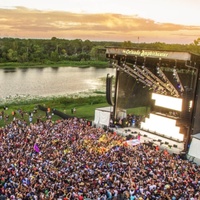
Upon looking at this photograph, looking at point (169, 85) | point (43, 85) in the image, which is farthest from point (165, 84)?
point (43, 85)

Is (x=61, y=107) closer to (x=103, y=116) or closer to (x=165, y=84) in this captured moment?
(x=103, y=116)

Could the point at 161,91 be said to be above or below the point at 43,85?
above

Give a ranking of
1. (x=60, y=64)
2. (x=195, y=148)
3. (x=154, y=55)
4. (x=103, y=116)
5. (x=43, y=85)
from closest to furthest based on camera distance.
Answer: (x=195, y=148)
(x=154, y=55)
(x=103, y=116)
(x=43, y=85)
(x=60, y=64)

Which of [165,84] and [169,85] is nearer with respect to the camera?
[169,85]

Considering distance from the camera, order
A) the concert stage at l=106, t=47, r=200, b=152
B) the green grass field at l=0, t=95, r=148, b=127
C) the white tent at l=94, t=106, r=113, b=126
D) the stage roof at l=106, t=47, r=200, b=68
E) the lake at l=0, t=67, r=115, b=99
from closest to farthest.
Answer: the stage roof at l=106, t=47, r=200, b=68 < the concert stage at l=106, t=47, r=200, b=152 < the white tent at l=94, t=106, r=113, b=126 < the green grass field at l=0, t=95, r=148, b=127 < the lake at l=0, t=67, r=115, b=99

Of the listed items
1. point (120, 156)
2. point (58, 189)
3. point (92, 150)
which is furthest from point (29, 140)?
point (58, 189)

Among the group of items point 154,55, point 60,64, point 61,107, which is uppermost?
point 154,55

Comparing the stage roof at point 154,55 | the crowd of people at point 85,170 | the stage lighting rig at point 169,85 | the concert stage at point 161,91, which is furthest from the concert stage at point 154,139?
the stage roof at point 154,55

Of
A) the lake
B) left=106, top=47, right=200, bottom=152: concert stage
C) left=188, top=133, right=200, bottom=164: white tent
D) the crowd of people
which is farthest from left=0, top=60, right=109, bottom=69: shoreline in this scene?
left=188, top=133, right=200, bottom=164: white tent

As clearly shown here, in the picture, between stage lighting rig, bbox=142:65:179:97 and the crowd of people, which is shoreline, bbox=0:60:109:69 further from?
the crowd of people

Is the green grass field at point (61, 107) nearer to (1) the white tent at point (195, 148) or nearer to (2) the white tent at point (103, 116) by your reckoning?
(2) the white tent at point (103, 116)
